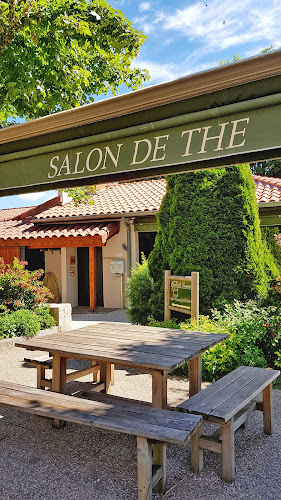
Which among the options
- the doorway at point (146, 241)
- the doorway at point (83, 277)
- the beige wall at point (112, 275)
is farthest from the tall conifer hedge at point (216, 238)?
the doorway at point (83, 277)

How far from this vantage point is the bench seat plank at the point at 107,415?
257 centimetres

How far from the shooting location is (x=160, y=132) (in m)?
3.18

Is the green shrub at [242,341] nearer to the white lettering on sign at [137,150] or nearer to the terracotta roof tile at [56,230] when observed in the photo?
the white lettering on sign at [137,150]

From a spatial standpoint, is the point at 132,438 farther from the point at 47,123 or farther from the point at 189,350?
the point at 47,123

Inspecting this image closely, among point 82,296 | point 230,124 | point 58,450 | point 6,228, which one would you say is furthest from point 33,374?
point 6,228

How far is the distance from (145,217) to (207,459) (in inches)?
397

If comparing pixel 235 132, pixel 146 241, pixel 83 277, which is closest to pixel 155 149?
pixel 235 132

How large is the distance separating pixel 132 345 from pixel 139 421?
1174 millimetres

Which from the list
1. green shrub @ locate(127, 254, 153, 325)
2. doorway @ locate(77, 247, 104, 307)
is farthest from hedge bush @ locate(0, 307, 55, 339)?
doorway @ locate(77, 247, 104, 307)

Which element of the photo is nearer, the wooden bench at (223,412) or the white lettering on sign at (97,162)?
the wooden bench at (223,412)

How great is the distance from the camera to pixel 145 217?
13047mm

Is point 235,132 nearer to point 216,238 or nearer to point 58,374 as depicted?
point 58,374

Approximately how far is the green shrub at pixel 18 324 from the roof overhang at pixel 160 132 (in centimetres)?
431

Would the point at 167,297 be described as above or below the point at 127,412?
above
